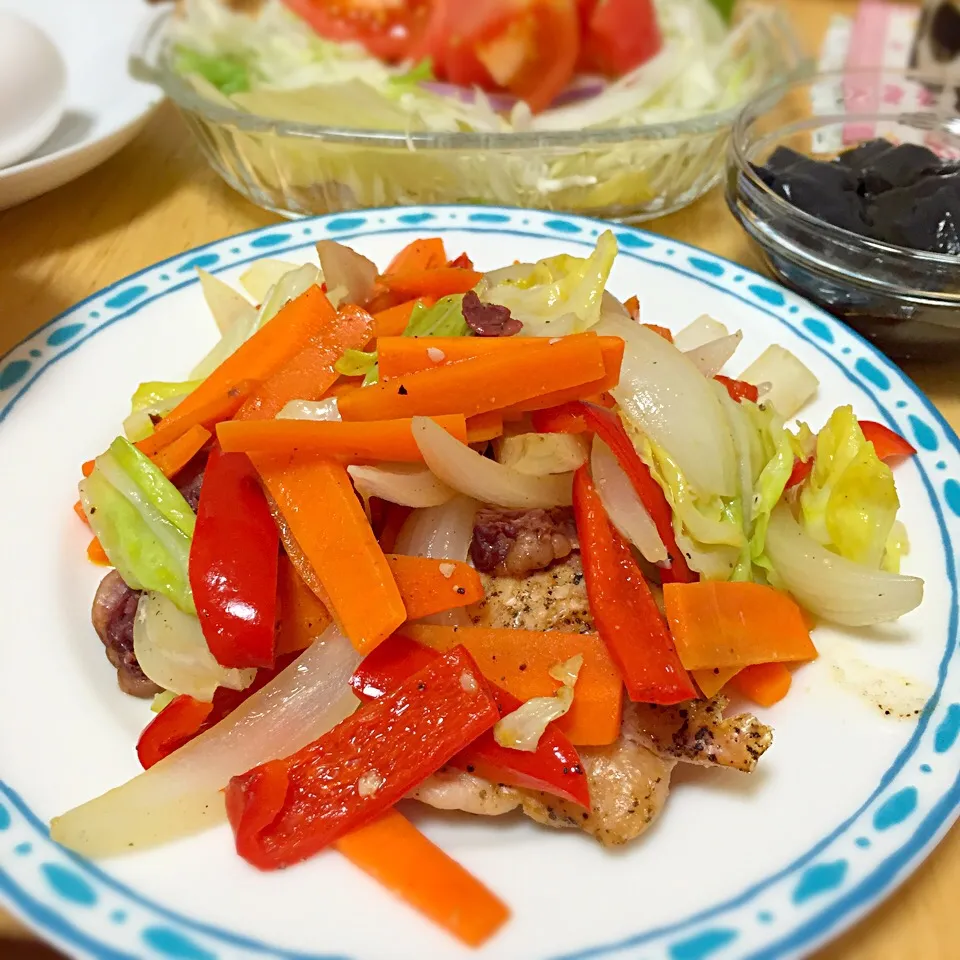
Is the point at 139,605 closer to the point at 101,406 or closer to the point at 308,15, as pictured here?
the point at 101,406

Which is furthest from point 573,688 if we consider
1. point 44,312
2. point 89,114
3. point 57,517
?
point 89,114

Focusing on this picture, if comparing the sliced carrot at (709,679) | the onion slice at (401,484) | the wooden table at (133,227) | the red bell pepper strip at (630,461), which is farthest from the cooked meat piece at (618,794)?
the wooden table at (133,227)

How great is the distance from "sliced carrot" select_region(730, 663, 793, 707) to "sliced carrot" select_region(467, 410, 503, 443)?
1.87ft

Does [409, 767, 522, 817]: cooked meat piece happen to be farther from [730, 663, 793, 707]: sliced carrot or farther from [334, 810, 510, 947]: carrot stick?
[730, 663, 793, 707]: sliced carrot

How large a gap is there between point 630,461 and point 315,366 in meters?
0.60

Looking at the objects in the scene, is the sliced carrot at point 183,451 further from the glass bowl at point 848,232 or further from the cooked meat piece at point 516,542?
the glass bowl at point 848,232

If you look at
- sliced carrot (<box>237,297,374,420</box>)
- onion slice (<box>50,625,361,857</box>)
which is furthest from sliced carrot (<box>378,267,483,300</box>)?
onion slice (<box>50,625,361,857</box>)

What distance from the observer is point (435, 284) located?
5.58ft

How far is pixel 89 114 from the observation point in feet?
→ 8.97

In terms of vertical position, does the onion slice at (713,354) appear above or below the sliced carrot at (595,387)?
below

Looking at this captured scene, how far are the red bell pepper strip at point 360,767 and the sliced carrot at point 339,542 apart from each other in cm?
10

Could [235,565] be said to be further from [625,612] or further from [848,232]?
[848,232]

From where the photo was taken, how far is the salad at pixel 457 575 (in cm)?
117

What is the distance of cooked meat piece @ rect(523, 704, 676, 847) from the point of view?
1.15 metres
